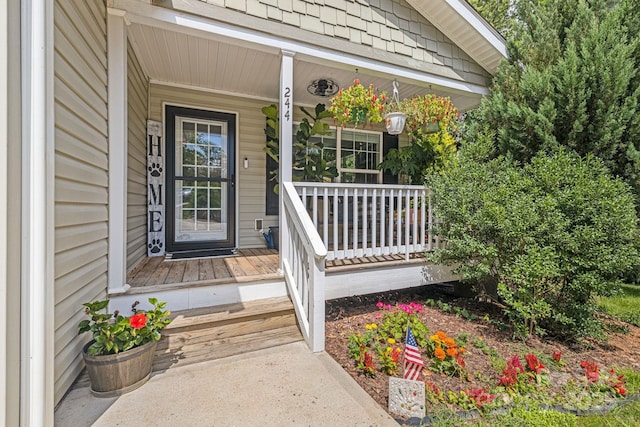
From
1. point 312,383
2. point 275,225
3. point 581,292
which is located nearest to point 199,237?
point 275,225

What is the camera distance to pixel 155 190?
3994mm

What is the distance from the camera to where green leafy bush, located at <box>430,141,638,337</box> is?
105 inches

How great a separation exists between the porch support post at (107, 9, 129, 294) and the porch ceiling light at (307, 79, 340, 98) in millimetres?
2298

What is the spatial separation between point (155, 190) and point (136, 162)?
65 centimetres

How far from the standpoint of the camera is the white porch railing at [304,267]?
2375mm

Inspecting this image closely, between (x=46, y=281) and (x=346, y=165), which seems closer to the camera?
(x=46, y=281)

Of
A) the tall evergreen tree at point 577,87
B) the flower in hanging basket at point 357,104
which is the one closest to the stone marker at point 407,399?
the flower in hanging basket at point 357,104

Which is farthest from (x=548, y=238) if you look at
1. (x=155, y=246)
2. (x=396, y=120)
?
(x=155, y=246)

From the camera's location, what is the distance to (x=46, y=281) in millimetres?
1392

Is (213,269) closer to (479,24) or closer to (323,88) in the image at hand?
(323,88)

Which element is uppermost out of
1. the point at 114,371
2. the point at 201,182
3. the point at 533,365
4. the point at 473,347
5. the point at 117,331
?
the point at 201,182

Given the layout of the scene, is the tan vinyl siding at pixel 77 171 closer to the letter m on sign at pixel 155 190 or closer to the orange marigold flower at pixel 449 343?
the letter m on sign at pixel 155 190

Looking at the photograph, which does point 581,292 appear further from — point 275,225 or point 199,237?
point 199,237

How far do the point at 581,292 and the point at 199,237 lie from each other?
447 cm
